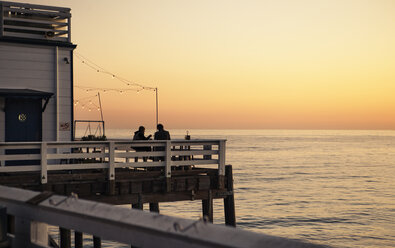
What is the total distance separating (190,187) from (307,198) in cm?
3103

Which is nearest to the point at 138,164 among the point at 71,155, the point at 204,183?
the point at 71,155

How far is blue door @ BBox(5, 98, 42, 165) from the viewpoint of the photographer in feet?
55.3

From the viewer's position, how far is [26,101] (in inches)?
674

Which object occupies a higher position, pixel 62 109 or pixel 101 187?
pixel 62 109

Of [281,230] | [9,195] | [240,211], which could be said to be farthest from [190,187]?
[240,211]

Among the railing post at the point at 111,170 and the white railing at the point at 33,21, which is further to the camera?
the white railing at the point at 33,21

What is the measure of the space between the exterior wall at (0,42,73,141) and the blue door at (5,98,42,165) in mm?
242

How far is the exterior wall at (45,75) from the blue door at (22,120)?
0.24 m

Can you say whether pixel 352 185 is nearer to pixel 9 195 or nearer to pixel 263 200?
pixel 263 200

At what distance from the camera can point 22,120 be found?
17078 mm

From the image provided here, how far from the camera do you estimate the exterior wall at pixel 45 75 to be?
17109 millimetres

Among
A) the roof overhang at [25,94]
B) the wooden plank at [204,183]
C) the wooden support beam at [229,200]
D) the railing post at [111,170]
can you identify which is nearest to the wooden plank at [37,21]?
the roof overhang at [25,94]

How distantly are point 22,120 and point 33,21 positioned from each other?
11.7 feet

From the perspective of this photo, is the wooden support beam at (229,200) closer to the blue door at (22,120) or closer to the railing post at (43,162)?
the railing post at (43,162)
